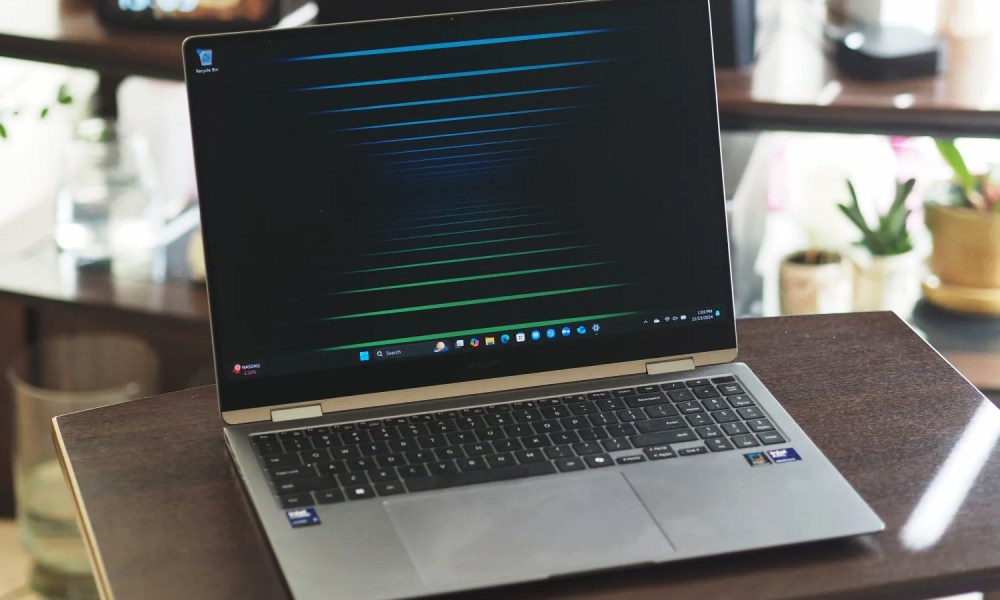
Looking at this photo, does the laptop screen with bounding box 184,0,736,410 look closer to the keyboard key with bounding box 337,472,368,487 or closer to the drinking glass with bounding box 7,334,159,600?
the keyboard key with bounding box 337,472,368,487

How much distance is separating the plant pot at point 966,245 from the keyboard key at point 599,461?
897 mm

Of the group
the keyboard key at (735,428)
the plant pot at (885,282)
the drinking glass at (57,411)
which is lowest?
the drinking glass at (57,411)

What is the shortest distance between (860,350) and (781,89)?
44 cm

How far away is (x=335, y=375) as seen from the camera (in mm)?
979

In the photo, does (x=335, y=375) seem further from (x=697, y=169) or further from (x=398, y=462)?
(x=697, y=169)

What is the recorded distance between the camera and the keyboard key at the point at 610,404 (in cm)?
98

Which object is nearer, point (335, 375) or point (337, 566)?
point (337, 566)

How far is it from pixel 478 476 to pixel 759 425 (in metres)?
0.21

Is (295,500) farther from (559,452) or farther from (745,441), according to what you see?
(745,441)

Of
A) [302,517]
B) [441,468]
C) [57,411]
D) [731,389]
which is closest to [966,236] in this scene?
[731,389]

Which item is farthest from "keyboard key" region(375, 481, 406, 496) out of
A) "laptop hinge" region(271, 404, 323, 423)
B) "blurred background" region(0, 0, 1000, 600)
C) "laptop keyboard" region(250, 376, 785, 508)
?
"blurred background" region(0, 0, 1000, 600)

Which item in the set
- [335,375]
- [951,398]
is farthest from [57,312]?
[951,398]

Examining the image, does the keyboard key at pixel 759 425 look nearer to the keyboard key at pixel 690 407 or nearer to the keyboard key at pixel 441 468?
the keyboard key at pixel 690 407

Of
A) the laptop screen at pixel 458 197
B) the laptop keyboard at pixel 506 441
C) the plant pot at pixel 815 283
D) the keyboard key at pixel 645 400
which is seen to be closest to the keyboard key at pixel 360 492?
the laptop keyboard at pixel 506 441
